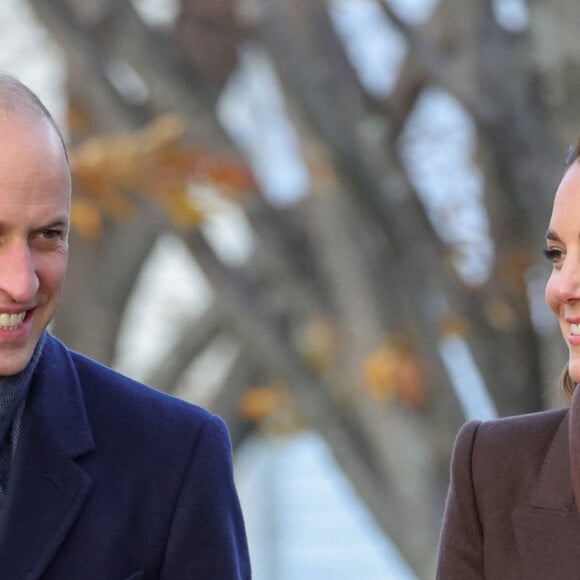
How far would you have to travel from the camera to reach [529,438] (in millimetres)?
3012

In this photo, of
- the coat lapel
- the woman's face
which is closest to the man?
the coat lapel

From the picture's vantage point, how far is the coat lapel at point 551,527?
A: 9.41ft

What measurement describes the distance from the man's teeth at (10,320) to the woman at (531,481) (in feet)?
2.84

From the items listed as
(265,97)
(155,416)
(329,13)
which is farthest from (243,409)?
(155,416)

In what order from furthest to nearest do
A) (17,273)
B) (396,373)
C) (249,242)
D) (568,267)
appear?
(249,242) → (396,373) → (568,267) → (17,273)

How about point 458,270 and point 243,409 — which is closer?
point 458,270

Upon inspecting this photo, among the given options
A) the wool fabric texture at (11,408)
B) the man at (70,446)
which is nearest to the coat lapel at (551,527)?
the man at (70,446)

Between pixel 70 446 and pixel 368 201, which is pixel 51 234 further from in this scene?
pixel 368 201

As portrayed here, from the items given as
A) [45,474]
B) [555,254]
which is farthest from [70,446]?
[555,254]

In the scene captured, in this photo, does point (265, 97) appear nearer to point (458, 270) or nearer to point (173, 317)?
point (458, 270)

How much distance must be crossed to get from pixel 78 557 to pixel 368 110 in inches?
165

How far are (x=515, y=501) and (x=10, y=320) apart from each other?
38.3 inches

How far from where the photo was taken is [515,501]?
296 cm

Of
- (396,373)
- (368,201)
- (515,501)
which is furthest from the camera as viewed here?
(396,373)
